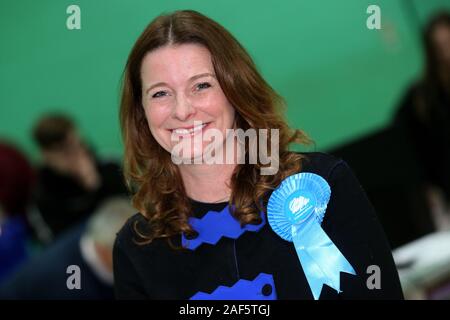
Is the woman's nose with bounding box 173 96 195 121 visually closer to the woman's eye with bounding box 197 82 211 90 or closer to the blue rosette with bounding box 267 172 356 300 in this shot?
the woman's eye with bounding box 197 82 211 90

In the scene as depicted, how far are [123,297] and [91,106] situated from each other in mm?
1484

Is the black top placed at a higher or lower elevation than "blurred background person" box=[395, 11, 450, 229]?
lower

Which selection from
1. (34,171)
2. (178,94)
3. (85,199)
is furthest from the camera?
(34,171)

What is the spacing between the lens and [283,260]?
3.63 ft

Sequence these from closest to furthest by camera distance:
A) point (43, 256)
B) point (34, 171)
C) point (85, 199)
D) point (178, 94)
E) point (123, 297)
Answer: point (178, 94)
point (123, 297)
point (43, 256)
point (85, 199)
point (34, 171)

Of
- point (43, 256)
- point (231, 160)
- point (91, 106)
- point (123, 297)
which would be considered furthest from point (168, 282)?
point (91, 106)

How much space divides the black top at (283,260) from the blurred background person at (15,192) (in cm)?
155

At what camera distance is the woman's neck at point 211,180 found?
1151 mm

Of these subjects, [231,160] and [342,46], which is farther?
[342,46]

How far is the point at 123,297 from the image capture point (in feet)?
3.89

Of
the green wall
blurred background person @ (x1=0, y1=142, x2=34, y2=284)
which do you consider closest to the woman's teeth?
the green wall

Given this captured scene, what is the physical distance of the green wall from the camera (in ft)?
5.64

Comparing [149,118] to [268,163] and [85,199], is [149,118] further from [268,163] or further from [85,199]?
[85,199]

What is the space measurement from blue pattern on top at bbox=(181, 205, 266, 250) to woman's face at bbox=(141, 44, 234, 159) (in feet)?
0.33
